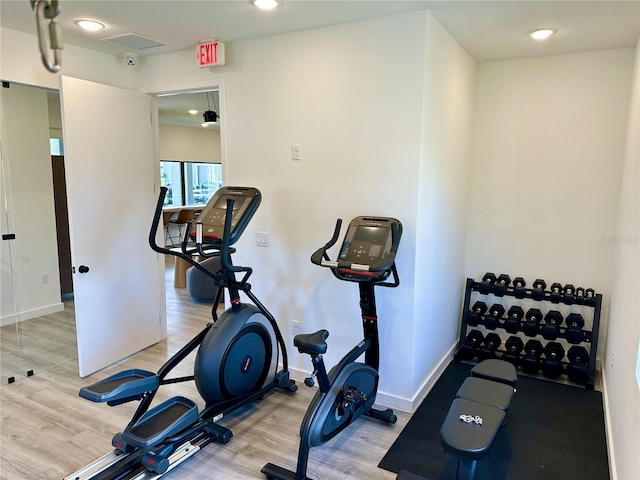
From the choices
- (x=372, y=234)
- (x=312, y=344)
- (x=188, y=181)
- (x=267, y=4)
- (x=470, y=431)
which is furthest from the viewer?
(x=188, y=181)

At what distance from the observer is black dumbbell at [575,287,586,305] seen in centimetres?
348

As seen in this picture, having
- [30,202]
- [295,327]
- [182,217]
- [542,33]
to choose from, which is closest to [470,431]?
[295,327]

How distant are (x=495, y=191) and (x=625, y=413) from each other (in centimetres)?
220

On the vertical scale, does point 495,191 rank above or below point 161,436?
above

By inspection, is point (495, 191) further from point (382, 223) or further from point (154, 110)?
point (154, 110)

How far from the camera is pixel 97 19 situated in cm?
287

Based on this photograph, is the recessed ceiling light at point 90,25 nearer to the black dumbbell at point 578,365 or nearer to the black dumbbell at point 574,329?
the black dumbbell at point 574,329

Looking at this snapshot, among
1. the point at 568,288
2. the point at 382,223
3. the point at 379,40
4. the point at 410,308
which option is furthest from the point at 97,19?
the point at 568,288

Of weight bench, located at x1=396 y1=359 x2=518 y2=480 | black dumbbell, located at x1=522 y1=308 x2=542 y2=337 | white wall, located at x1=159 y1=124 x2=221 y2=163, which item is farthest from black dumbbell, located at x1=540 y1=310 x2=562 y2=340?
white wall, located at x1=159 y1=124 x2=221 y2=163

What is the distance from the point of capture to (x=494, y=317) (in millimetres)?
3768

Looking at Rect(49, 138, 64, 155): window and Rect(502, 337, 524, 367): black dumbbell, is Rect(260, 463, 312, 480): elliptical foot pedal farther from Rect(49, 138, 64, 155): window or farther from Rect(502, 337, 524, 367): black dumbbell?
Rect(49, 138, 64, 155): window

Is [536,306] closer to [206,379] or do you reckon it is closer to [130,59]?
[206,379]

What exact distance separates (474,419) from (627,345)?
2.89 feet

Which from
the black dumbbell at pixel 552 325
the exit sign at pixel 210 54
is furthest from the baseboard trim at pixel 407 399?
the exit sign at pixel 210 54
